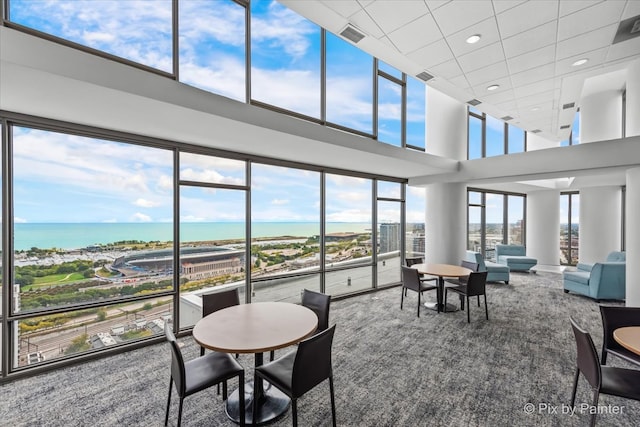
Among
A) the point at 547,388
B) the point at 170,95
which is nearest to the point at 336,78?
the point at 170,95

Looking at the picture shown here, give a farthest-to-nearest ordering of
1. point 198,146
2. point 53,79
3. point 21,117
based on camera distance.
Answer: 1. point 198,146
2. point 21,117
3. point 53,79

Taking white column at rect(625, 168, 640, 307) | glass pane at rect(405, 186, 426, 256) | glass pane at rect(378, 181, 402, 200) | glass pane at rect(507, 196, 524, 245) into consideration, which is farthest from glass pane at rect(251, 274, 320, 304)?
glass pane at rect(507, 196, 524, 245)

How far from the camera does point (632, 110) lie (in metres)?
4.54

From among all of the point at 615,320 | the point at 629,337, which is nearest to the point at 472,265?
the point at 615,320

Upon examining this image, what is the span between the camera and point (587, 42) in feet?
10.0

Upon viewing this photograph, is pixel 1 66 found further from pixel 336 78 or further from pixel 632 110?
pixel 632 110

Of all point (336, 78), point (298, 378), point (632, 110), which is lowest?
point (298, 378)

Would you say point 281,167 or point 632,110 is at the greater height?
point 632,110

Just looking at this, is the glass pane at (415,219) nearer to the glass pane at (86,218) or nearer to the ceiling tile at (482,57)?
the ceiling tile at (482,57)

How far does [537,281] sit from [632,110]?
484 centimetres

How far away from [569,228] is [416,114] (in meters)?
8.35

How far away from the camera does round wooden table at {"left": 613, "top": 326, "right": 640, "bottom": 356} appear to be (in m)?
2.18

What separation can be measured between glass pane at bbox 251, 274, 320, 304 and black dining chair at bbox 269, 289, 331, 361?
1751mm

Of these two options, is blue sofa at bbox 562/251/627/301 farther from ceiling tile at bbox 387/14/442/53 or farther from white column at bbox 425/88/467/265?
ceiling tile at bbox 387/14/442/53
